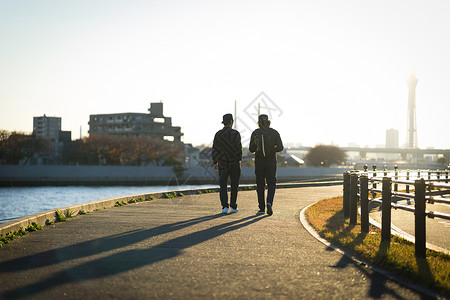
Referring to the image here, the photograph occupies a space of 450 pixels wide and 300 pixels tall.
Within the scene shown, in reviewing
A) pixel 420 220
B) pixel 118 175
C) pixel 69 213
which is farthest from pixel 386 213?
pixel 118 175

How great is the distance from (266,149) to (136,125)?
95.9 meters

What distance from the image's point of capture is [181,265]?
4.50 meters

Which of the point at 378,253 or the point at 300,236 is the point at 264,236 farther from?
the point at 378,253

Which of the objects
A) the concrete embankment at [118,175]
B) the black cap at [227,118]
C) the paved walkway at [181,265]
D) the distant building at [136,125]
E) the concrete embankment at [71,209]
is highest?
the distant building at [136,125]

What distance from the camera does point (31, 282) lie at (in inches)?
150

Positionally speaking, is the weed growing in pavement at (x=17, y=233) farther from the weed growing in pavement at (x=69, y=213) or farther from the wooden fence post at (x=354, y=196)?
the wooden fence post at (x=354, y=196)

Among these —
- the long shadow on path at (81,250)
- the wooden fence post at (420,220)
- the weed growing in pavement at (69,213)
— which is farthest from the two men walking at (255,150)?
the wooden fence post at (420,220)

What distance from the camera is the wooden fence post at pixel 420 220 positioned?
499 cm

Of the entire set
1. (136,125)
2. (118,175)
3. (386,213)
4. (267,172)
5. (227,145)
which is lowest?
(118,175)

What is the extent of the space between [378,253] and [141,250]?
2545 mm

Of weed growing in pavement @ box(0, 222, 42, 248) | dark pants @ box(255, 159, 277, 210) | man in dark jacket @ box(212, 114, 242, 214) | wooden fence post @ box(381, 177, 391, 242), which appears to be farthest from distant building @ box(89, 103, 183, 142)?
wooden fence post @ box(381, 177, 391, 242)

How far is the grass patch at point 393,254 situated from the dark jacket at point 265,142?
1.60 meters

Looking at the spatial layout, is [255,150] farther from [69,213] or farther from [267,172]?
[69,213]

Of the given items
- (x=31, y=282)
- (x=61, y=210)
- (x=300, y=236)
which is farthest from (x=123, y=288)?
(x=61, y=210)
